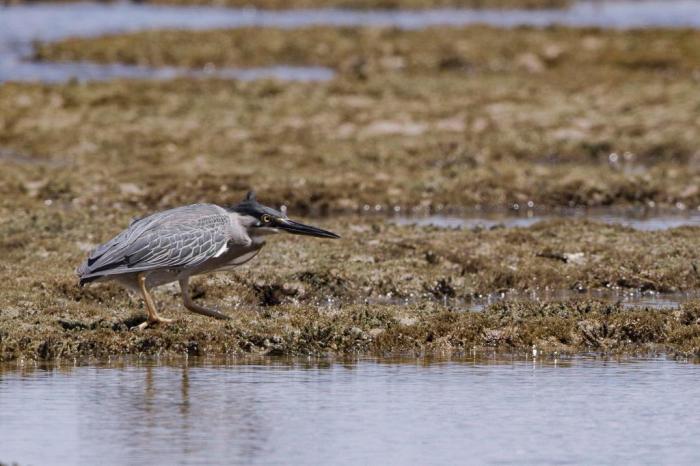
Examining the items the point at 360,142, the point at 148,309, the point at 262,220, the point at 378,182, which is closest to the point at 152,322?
the point at 148,309

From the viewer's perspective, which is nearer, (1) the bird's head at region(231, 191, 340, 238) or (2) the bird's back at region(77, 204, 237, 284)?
(2) the bird's back at region(77, 204, 237, 284)

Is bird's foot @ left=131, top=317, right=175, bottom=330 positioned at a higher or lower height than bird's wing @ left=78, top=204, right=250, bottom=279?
lower

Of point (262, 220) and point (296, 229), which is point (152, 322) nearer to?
point (262, 220)

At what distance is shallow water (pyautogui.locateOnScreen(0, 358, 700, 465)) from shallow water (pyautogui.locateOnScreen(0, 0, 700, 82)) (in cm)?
3597

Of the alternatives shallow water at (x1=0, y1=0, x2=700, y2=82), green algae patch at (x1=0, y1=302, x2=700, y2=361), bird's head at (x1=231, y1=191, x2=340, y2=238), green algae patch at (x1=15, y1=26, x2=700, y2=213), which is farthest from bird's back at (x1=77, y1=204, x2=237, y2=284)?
shallow water at (x1=0, y1=0, x2=700, y2=82)

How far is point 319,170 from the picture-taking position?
102 ft

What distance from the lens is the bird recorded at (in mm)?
15805

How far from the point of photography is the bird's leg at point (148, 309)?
1583cm

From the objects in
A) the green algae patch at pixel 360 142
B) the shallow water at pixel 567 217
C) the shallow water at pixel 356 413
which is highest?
the green algae patch at pixel 360 142

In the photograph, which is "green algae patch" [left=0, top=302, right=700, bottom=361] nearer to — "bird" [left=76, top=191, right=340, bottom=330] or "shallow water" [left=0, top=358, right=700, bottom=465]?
"bird" [left=76, top=191, right=340, bottom=330]

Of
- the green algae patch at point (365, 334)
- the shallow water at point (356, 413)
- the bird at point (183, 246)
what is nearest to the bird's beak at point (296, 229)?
the bird at point (183, 246)

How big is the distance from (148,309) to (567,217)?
44.2 ft

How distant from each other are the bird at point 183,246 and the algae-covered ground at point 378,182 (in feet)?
1.80

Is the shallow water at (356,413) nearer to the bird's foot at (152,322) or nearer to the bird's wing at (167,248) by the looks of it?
the bird's foot at (152,322)
